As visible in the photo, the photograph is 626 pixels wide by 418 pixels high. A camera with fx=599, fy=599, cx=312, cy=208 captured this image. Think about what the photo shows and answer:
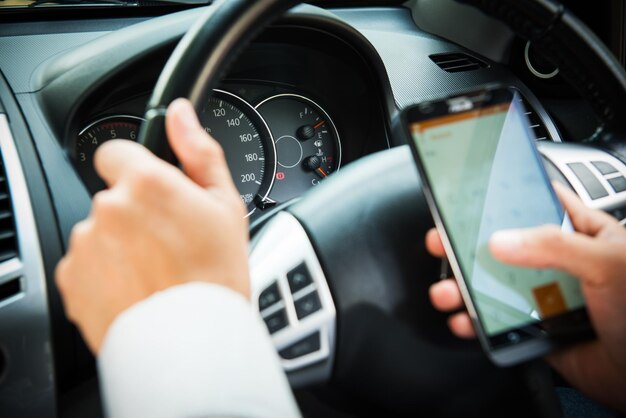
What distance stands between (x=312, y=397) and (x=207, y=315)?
19.2 inches

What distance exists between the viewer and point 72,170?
93 centimetres

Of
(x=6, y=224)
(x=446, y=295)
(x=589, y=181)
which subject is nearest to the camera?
(x=446, y=295)

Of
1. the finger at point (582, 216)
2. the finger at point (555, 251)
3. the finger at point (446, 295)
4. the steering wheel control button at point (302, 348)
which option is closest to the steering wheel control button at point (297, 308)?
the steering wheel control button at point (302, 348)

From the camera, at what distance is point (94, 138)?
3.92 ft

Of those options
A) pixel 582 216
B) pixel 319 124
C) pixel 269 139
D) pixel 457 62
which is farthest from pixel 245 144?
pixel 582 216

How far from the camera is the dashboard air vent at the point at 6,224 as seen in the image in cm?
82

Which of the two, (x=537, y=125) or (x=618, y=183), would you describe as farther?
(x=537, y=125)

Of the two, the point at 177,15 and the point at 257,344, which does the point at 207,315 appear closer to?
the point at 257,344

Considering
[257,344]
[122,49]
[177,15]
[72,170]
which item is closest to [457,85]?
[177,15]

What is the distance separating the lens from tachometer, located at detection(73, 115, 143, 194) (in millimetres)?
1167

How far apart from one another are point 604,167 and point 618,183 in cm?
3

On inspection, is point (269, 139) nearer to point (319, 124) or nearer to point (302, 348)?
point (319, 124)

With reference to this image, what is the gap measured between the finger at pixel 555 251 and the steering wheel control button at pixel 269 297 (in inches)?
10.6

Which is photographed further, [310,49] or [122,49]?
[310,49]
